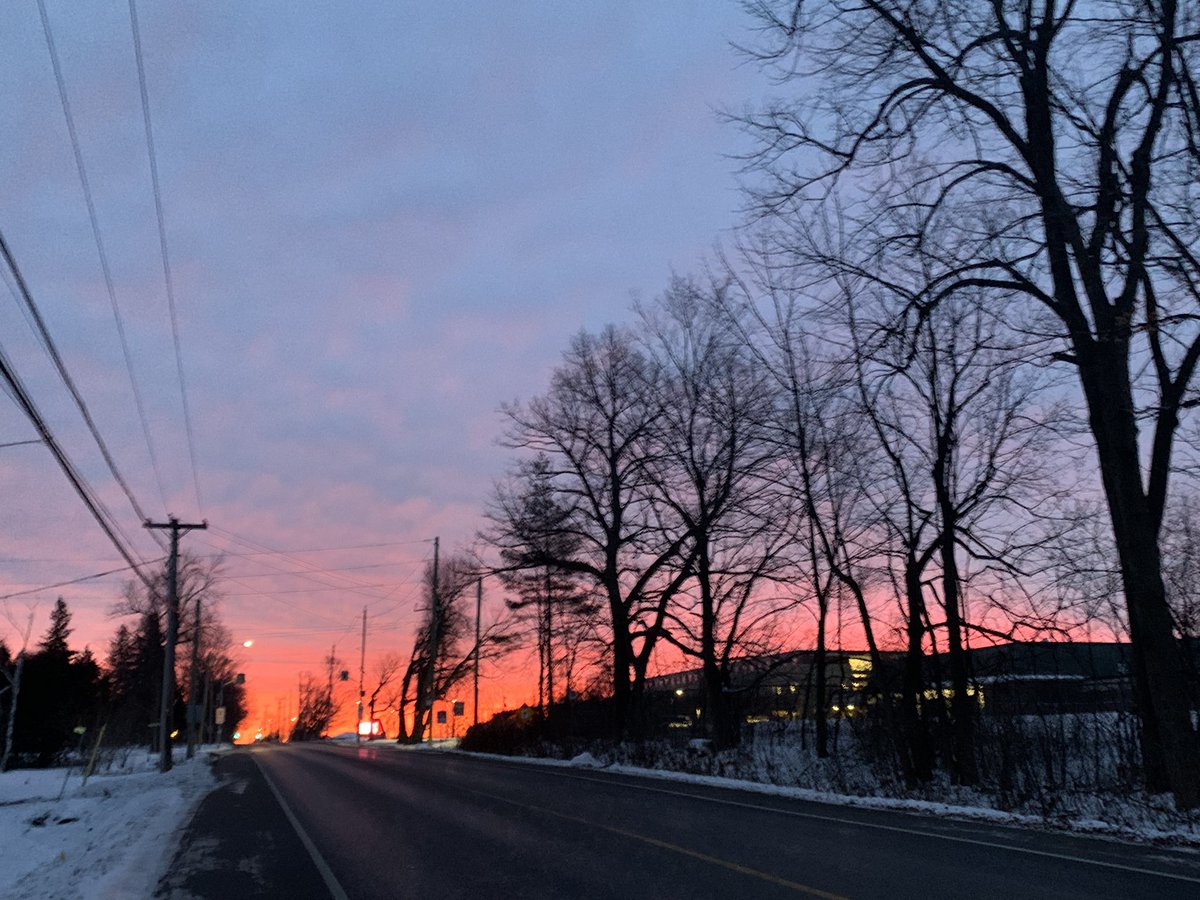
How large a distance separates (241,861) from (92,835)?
6195mm

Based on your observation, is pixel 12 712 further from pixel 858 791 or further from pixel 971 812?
pixel 971 812

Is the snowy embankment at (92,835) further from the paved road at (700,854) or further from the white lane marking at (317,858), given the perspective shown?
the paved road at (700,854)

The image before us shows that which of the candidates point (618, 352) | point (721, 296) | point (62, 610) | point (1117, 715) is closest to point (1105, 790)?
point (1117, 715)

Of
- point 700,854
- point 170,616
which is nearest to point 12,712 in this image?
point 170,616

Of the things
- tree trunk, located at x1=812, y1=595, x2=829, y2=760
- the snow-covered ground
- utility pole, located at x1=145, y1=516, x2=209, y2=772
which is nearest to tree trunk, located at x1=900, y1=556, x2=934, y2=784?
the snow-covered ground

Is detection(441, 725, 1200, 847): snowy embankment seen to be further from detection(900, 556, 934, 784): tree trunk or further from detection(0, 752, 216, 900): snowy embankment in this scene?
detection(0, 752, 216, 900): snowy embankment

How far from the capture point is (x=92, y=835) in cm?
1562

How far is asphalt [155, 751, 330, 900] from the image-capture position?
9281 mm

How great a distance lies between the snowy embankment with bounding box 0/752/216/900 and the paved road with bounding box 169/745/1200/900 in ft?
6.92

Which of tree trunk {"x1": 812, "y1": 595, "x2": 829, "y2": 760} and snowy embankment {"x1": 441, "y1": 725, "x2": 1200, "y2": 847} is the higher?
tree trunk {"x1": 812, "y1": 595, "x2": 829, "y2": 760}

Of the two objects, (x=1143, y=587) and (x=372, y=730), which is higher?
(x=1143, y=587)

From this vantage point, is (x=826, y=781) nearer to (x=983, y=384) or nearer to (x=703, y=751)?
(x=703, y=751)

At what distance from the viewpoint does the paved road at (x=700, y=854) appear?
27.5ft

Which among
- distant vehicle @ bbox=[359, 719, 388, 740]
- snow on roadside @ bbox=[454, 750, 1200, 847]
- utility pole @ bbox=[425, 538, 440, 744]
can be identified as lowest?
snow on roadside @ bbox=[454, 750, 1200, 847]
